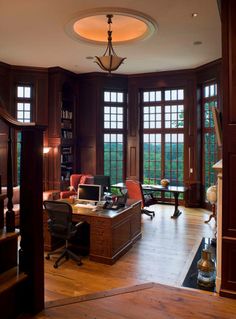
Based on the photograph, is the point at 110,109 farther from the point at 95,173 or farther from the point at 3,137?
the point at 3,137

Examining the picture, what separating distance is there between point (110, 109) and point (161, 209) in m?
3.41

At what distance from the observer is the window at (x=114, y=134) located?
9.12m

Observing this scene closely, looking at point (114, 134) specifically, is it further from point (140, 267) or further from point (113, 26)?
point (140, 267)

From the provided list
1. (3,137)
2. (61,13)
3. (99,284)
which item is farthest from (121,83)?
(99,284)

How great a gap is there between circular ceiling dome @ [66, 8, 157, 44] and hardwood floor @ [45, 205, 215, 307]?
3962mm

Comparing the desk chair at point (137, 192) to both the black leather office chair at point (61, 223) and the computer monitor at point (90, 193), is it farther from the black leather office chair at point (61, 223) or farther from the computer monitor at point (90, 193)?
the black leather office chair at point (61, 223)

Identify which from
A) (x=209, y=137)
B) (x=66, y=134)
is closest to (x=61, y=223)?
(x=66, y=134)

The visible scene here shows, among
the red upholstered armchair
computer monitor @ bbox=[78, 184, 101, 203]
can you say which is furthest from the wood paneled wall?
the red upholstered armchair

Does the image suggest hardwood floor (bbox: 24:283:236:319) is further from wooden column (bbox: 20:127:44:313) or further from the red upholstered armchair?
the red upholstered armchair

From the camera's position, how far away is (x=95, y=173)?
Result: 29.3ft

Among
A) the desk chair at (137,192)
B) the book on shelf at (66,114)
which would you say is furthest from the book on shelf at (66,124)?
the desk chair at (137,192)

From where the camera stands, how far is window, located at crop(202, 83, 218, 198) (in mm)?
7918

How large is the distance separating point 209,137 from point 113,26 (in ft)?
13.5

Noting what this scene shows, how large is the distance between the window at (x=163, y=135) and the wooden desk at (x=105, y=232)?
4.06 meters
